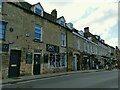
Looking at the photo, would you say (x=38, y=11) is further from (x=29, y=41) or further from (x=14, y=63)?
(x=14, y=63)

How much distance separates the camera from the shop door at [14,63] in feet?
62.8

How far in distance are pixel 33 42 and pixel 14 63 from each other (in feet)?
12.2

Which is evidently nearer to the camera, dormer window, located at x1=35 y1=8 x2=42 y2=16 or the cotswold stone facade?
the cotswold stone facade

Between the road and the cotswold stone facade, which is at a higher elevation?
the cotswold stone facade

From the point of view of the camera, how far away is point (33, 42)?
73.7 ft

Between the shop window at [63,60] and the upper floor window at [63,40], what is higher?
the upper floor window at [63,40]

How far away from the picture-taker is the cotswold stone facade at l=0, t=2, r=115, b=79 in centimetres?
1884

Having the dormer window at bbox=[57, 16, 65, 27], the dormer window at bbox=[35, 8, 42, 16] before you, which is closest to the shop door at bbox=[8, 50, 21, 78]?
the dormer window at bbox=[35, 8, 42, 16]

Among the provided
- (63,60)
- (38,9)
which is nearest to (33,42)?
(38,9)

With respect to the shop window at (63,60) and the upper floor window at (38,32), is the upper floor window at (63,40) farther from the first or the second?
the upper floor window at (38,32)

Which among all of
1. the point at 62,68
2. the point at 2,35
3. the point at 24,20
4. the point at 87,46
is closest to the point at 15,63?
the point at 2,35

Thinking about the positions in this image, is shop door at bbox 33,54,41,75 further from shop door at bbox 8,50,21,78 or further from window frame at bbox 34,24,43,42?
shop door at bbox 8,50,21,78

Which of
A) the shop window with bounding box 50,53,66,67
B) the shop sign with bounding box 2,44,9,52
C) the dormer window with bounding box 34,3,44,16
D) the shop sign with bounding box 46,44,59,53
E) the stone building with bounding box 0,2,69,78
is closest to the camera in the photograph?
the shop sign with bounding box 2,44,9,52

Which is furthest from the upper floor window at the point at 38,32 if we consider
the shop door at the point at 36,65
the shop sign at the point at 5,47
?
the shop sign at the point at 5,47
